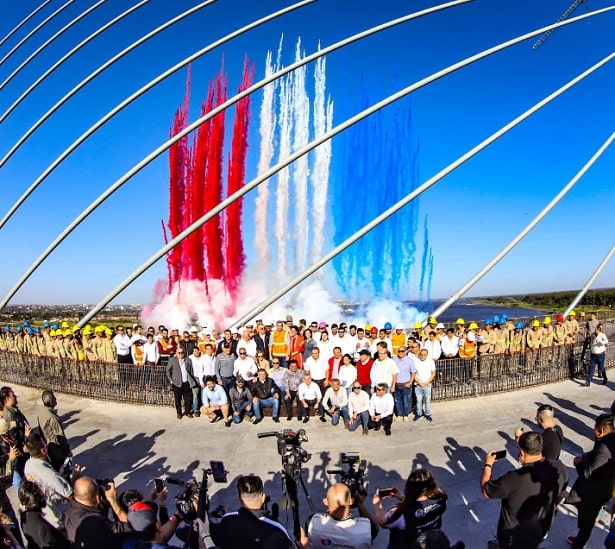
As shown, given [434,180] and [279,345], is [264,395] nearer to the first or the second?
[279,345]

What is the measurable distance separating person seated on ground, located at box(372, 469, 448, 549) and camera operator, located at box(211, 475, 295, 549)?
2.87 feet

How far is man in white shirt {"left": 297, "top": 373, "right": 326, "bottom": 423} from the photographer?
8.67m

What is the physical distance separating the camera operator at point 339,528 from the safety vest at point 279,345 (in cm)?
758

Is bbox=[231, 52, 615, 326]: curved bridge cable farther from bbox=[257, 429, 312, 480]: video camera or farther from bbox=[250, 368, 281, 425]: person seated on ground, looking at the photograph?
bbox=[257, 429, 312, 480]: video camera

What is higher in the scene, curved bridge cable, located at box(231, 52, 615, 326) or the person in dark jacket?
curved bridge cable, located at box(231, 52, 615, 326)

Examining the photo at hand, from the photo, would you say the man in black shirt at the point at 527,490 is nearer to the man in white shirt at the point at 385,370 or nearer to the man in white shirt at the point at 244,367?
the man in white shirt at the point at 385,370

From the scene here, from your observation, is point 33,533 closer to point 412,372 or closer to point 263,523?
point 263,523

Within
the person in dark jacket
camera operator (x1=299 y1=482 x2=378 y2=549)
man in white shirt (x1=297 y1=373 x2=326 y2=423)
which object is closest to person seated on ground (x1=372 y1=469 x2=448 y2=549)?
camera operator (x1=299 y1=482 x2=378 y2=549)

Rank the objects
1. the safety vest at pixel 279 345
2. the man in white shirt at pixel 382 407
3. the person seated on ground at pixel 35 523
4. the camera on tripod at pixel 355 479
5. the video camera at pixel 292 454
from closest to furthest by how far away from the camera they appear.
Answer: the person seated on ground at pixel 35 523, the camera on tripod at pixel 355 479, the video camera at pixel 292 454, the man in white shirt at pixel 382 407, the safety vest at pixel 279 345

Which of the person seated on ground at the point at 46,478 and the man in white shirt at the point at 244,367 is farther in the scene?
the man in white shirt at the point at 244,367

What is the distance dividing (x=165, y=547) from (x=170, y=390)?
7.16 m

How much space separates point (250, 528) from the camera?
2.82 metres

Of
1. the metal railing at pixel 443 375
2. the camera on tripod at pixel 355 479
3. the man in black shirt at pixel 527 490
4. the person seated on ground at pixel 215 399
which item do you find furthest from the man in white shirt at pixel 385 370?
the man in black shirt at pixel 527 490

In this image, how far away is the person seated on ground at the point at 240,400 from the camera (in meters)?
8.66
